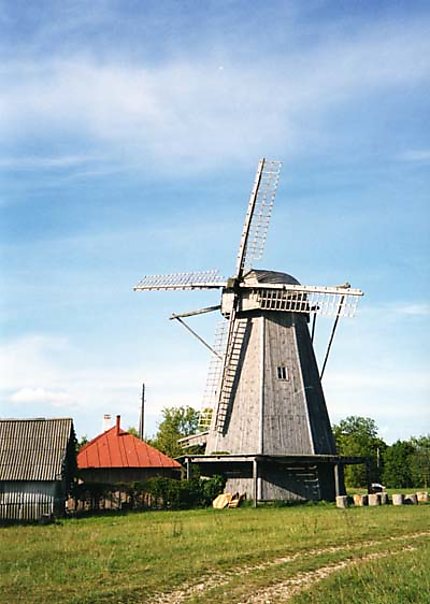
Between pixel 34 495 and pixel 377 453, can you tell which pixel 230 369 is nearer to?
pixel 34 495

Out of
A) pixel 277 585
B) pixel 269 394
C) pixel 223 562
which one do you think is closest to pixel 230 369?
pixel 269 394

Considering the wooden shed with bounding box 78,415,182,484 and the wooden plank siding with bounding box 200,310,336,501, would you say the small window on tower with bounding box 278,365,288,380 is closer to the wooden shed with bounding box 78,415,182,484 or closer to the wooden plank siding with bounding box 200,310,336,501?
the wooden plank siding with bounding box 200,310,336,501

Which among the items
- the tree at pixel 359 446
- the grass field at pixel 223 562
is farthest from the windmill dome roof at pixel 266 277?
the tree at pixel 359 446

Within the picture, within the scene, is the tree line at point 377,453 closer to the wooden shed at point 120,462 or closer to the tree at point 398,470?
the tree at point 398,470

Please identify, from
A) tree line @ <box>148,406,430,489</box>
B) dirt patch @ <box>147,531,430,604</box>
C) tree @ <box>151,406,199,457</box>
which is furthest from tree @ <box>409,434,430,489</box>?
dirt patch @ <box>147,531,430,604</box>

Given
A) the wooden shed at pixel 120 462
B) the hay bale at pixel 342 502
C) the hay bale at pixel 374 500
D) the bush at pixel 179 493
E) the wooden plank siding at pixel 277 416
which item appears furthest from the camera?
the wooden shed at pixel 120 462

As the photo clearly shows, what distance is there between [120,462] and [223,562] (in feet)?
64.7

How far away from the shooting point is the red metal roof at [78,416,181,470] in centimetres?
3144

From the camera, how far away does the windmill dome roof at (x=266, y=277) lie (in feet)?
99.7

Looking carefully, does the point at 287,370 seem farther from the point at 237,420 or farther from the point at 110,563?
the point at 110,563

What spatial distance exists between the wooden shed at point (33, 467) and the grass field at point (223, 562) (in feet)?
12.2

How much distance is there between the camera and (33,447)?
24.9m

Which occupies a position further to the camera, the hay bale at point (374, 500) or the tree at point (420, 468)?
the tree at point (420, 468)

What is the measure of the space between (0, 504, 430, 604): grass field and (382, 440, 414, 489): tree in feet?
130
